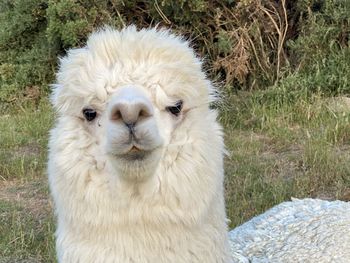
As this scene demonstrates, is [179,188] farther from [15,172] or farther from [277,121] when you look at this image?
[277,121]

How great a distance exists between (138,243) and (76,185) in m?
0.25

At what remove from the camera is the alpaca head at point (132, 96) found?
1.98m

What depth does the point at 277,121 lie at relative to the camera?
6.94m

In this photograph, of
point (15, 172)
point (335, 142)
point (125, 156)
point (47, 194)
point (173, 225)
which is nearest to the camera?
point (125, 156)

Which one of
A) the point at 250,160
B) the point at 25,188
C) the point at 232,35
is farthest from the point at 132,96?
the point at 232,35

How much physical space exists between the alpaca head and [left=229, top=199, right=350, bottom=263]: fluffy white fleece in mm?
1121

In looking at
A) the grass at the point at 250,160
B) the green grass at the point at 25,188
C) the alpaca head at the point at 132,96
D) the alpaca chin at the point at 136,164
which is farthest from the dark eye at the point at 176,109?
the green grass at the point at 25,188

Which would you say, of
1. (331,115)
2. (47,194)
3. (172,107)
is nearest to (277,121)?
(331,115)

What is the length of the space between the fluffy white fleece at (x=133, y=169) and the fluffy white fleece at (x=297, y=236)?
1.03 m

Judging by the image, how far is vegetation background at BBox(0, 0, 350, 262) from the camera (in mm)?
5668

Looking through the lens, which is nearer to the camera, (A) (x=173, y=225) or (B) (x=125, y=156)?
(B) (x=125, y=156)

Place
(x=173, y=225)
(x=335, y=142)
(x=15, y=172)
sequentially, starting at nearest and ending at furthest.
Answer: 1. (x=173, y=225)
2. (x=15, y=172)
3. (x=335, y=142)

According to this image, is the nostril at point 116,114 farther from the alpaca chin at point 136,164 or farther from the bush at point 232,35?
the bush at point 232,35

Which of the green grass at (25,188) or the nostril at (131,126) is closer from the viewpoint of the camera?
the nostril at (131,126)
